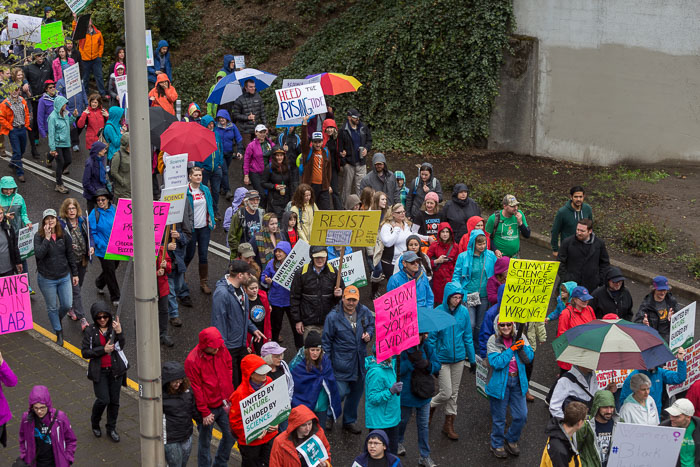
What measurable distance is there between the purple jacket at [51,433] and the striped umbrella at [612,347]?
503cm

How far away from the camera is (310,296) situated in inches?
431

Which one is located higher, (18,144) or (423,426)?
(18,144)

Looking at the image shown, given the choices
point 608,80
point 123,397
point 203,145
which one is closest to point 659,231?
point 608,80

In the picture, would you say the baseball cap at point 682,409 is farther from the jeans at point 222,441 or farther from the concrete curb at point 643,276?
the concrete curb at point 643,276

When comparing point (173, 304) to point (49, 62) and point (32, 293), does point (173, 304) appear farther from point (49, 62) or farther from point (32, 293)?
point (49, 62)

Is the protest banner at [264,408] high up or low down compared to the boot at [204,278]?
up

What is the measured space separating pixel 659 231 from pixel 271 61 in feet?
39.8

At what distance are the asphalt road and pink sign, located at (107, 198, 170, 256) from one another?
1007 mm

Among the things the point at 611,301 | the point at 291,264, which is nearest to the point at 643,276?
the point at 611,301

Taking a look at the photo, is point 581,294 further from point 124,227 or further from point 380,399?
point 124,227

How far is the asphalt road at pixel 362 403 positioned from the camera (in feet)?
33.5

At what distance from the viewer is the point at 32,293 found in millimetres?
13727

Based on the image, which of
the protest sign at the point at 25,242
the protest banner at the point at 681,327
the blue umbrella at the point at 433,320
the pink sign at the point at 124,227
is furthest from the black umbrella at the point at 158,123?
the protest banner at the point at 681,327

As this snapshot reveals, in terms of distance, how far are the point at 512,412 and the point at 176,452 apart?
3702mm
